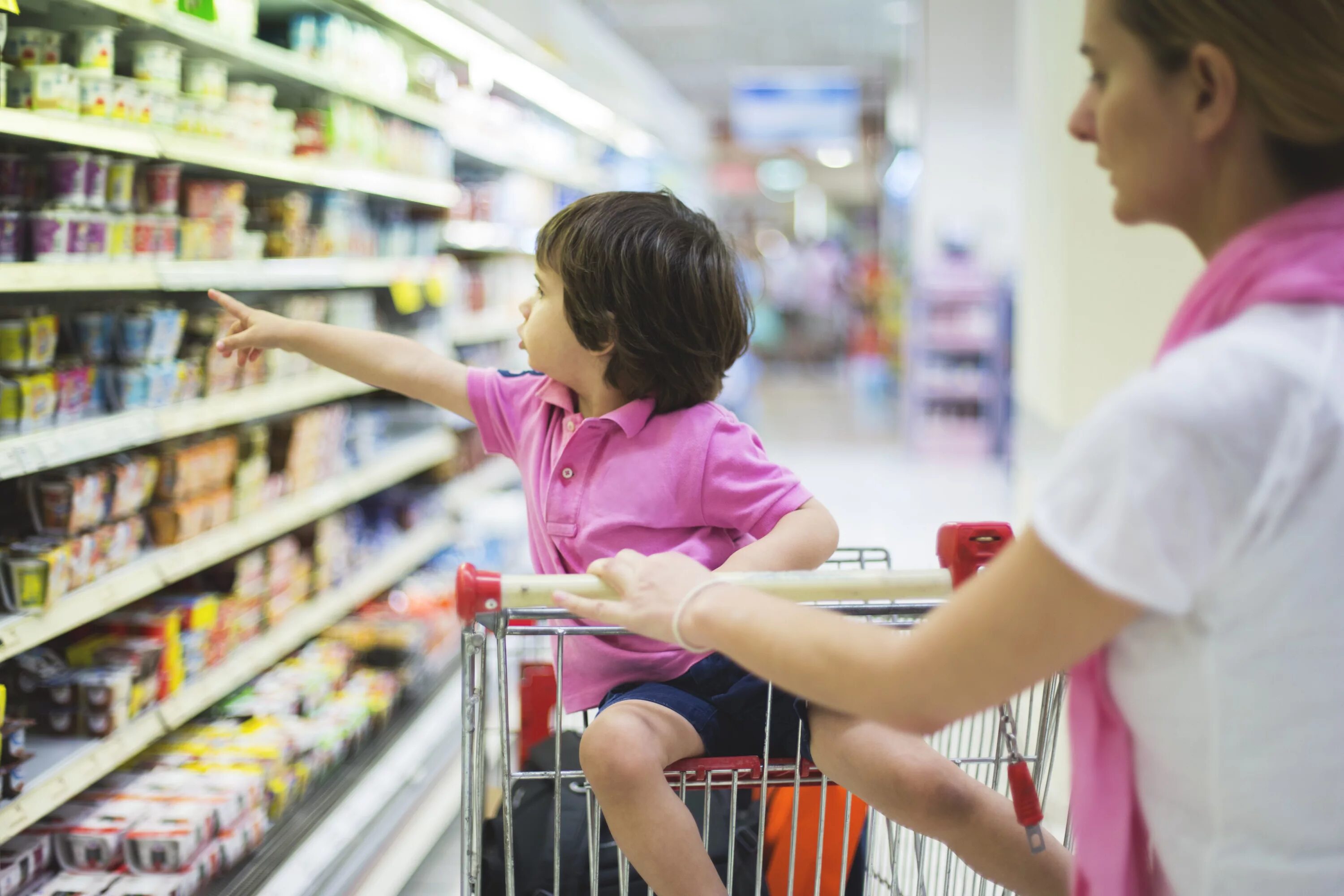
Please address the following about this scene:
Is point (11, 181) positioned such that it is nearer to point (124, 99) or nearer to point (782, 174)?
point (124, 99)

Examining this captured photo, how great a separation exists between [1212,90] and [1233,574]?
1.31 ft

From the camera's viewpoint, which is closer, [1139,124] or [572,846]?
[1139,124]

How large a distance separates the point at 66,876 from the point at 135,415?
87 centimetres

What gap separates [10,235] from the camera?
6.43 feet

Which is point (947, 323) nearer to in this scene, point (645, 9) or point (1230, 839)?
point (645, 9)

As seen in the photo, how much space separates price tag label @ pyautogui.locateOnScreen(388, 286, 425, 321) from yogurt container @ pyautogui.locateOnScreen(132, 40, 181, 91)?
1212 millimetres

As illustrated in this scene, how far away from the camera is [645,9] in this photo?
930 cm

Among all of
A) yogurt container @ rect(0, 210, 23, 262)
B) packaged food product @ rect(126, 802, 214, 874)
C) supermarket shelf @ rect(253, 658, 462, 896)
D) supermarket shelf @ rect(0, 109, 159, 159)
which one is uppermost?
supermarket shelf @ rect(0, 109, 159, 159)

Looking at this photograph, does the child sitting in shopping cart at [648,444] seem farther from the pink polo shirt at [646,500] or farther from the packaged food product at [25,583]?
the packaged food product at [25,583]

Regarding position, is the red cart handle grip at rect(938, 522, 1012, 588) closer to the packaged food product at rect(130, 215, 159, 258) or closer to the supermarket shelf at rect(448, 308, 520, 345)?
the packaged food product at rect(130, 215, 159, 258)

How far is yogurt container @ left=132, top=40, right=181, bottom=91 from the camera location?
2.29m

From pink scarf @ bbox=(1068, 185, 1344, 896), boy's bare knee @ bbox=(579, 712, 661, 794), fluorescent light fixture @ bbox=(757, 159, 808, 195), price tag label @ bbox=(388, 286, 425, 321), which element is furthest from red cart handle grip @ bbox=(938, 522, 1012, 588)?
fluorescent light fixture @ bbox=(757, 159, 808, 195)

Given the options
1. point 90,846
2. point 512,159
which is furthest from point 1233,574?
point 512,159

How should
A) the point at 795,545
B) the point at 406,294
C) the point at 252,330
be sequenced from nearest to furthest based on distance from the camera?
1. the point at 795,545
2. the point at 252,330
3. the point at 406,294
